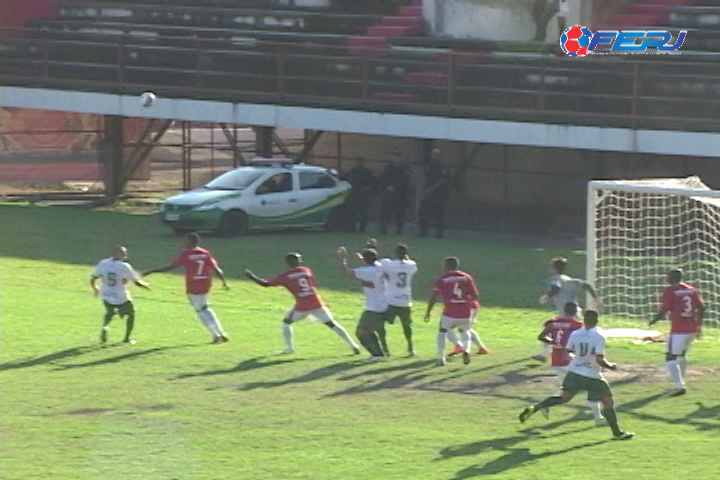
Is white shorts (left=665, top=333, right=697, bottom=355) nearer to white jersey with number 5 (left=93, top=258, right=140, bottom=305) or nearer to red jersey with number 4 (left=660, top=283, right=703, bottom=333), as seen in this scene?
red jersey with number 4 (left=660, top=283, right=703, bottom=333)

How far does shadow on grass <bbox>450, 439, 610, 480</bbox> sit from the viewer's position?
1667cm

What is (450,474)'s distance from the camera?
16.7 m

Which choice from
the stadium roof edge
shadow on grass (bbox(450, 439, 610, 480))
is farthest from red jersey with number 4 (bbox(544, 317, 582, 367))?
the stadium roof edge

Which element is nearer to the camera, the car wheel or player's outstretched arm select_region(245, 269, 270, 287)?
player's outstretched arm select_region(245, 269, 270, 287)

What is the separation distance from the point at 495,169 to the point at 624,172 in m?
3.97

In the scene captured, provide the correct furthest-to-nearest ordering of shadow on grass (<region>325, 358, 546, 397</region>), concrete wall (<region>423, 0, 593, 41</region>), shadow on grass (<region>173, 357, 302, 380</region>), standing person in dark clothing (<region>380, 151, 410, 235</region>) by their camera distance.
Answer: concrete wall (<region>423, 0, 593, 41</region>)
standing person in dark clothing (<region>380, 151, 410, 235</region>)
shadow on grass (<region>173, 357, 302, 380</region>)
shadow on grass (<region>325, 358, 546, 397</region>)

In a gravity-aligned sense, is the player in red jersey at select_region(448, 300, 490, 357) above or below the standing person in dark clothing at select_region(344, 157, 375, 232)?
below

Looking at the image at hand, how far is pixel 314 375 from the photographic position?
71.4 ft

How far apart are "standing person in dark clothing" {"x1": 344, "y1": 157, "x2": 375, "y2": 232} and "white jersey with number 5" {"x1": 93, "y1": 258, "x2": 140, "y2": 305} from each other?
43.0 feet

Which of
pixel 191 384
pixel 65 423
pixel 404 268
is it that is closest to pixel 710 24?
pixel 404 268

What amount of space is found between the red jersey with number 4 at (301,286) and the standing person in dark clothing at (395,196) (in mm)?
13798

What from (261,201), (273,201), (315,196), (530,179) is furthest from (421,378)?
(530,179)

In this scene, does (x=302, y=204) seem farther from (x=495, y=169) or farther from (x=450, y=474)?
(x=450, y=474)

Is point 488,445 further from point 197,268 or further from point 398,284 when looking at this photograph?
point 197,268
